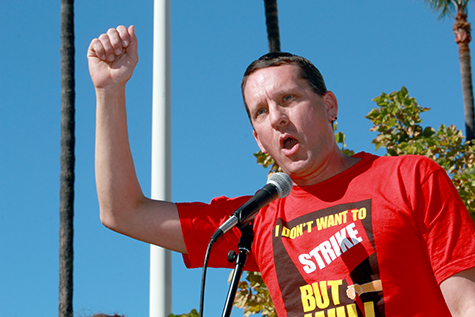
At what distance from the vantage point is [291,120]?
2.46 meters

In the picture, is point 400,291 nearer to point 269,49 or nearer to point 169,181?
point 169,181

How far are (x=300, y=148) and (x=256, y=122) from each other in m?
0.27

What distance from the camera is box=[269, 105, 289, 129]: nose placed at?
2451 millimetres

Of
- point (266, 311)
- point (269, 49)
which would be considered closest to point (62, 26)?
point (269, 49)

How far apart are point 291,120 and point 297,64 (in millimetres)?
334

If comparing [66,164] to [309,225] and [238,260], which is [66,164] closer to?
[309,225]

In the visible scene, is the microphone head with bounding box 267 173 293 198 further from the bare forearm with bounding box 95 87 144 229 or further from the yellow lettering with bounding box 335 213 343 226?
the bare forearm with bounding box 95 87 144 229

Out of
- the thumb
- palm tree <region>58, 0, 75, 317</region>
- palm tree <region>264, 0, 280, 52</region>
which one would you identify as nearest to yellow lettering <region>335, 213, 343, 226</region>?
the thumb

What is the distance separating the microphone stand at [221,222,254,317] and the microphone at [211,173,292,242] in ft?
0.17

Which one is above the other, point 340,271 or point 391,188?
point 391,188

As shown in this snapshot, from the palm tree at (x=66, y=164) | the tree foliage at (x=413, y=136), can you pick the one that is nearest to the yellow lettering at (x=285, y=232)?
the tree foliage at (x=413, y=136)

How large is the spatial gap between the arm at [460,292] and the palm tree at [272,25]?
19.2ft

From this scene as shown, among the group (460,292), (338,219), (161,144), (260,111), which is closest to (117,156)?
(260,111)

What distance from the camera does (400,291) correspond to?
82.7 inches
